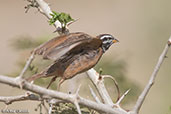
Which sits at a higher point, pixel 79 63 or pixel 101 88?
pixel 79 63

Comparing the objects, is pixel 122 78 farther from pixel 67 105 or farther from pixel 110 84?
pixel 67 105

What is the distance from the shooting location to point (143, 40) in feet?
28.5

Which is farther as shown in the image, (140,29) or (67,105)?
(140,29)

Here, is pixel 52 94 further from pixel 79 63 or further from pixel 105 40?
pixel 105 40

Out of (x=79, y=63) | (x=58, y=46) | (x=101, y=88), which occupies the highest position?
(x=58, y=46)

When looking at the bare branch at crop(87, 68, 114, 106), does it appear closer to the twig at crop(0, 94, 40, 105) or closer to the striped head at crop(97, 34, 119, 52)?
the striped head at crop(97, 34, 119, 52)

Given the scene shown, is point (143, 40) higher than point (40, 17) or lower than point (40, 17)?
lower

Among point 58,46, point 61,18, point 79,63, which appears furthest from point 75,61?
point 58,46

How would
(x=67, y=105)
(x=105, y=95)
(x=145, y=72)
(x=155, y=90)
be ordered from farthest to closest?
(x=145, y=72) → (x=155, y=90) → (x=105, y=95) → (x=67, y=105)

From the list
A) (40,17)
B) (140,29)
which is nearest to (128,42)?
(140,29)

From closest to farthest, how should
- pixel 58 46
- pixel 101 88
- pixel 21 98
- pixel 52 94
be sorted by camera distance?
pixel 52 94 → pixel 21 98 → pixel 58 46 → pixel 101 88

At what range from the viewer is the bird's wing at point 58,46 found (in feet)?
6.27

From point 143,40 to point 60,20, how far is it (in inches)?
248

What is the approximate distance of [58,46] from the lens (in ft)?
6.48
